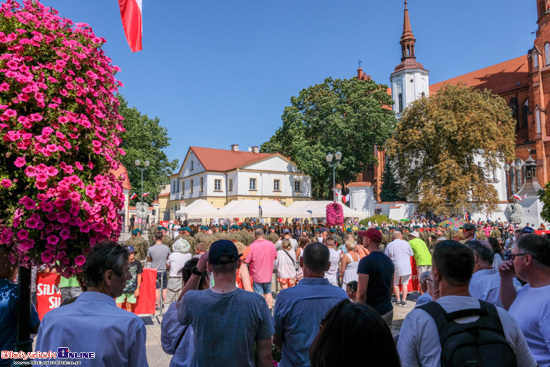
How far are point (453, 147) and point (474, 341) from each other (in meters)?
36.2

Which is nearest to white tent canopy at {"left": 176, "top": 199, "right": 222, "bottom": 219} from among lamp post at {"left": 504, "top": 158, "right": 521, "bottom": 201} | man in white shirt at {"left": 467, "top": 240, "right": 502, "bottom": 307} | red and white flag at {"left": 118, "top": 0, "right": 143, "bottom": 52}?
red and white flag at {"left": 118, "top": 0, "right": 143, "bottom": 52}

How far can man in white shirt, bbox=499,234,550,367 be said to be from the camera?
2533 millimetres

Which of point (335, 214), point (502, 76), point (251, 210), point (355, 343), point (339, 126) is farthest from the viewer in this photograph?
point (502, 76)

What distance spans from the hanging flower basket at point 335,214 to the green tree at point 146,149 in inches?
957

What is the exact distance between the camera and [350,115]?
4100 centimetres

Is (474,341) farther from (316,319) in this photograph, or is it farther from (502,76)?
(502,76)

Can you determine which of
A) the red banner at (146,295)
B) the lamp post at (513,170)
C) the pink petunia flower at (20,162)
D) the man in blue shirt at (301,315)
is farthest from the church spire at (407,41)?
the pink petunia flower at (20,162)

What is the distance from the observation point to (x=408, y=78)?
57.3 meters

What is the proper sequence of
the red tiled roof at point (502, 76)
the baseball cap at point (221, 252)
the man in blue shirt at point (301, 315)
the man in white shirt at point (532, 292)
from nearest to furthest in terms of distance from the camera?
the man in white shirt at point (532, 292), the baseball cap at point (221, 252), the man in blue shirt at point (301, 315), the red tiled roof at point (502, 76)

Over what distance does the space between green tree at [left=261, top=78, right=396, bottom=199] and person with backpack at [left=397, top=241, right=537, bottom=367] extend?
38.2 meters

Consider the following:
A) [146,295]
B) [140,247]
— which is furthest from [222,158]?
[146,295]

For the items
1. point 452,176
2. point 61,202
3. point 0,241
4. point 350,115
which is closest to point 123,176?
point 61,202

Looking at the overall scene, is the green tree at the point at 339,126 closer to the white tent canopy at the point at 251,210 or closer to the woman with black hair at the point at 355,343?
the white tent canopy at the point at 251,210

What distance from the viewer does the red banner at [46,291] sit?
23.1ft
